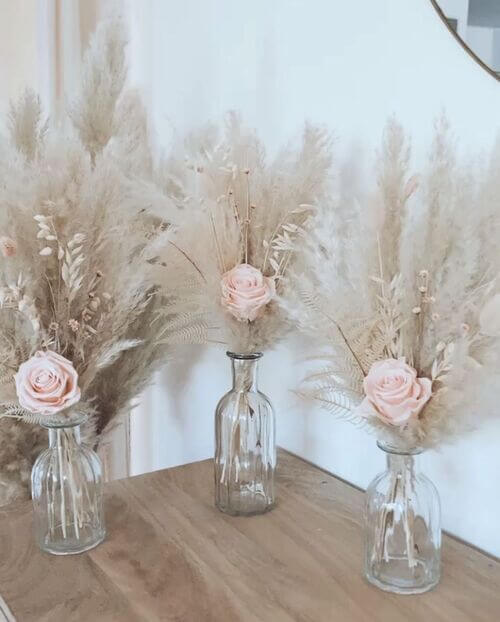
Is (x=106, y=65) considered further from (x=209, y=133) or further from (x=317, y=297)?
(x=317, y=297)

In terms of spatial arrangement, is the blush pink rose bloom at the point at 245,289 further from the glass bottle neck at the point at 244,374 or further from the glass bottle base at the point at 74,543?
the glass bottle base at the point at 74,543

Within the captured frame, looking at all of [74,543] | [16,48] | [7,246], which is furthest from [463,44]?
[16,48]

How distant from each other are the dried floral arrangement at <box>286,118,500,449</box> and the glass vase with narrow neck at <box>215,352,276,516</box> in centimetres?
31

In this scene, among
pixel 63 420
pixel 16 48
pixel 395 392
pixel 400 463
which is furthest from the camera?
pixel 16 48

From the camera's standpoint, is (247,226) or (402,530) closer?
(402,530)

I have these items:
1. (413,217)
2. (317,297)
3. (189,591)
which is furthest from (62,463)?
(413,217)

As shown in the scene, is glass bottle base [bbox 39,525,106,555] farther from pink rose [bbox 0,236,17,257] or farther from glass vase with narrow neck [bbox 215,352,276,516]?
pink rose [bbox 0,236,17,257]

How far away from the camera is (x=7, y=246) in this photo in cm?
89

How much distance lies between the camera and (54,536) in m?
0.98

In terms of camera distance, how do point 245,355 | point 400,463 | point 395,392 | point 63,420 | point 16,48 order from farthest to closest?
point 16,48
point 245,355
point 63,420
point 400,463
point 395,392

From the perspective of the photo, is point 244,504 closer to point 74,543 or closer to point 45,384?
point 74,543

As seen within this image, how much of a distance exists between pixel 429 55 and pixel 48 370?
26.4 inches

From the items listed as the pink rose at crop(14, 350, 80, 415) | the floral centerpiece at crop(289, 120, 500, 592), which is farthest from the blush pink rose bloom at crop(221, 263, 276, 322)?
the pink rose at crop(14, 350, 80, 415)

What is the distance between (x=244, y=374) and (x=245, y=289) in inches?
7.4
